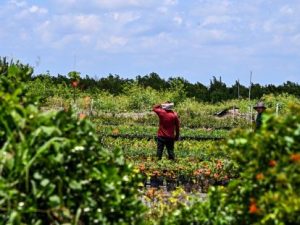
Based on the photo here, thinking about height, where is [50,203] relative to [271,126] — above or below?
below

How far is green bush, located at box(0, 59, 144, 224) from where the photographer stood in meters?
3.55

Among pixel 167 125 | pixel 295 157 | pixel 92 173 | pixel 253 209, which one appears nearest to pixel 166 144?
pixel 167 125

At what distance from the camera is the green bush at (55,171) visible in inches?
140

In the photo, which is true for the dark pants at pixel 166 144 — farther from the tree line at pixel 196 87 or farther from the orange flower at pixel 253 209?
the tree line at pixel 196 87

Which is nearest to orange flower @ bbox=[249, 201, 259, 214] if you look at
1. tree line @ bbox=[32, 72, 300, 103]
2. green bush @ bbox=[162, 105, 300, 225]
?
green bush @ bbox=[162, 105, 300, 225]

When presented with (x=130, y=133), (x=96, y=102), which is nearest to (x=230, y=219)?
(x=130, y=133)

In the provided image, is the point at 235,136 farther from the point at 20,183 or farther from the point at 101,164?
the point at 20,183

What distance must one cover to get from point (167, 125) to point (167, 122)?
0.10 m

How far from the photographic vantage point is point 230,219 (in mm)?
4039

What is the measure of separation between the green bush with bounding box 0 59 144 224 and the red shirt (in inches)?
468

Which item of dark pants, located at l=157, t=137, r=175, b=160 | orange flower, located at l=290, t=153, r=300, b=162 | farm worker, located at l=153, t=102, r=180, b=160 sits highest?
orange flower, located at l=290, t=153, r=300, b=162

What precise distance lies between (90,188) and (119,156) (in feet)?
0.88

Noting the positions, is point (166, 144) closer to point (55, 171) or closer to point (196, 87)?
point (55, 171)

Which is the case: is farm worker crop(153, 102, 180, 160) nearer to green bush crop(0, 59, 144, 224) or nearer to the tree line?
green bush crop(0, 59, 144, 224)
